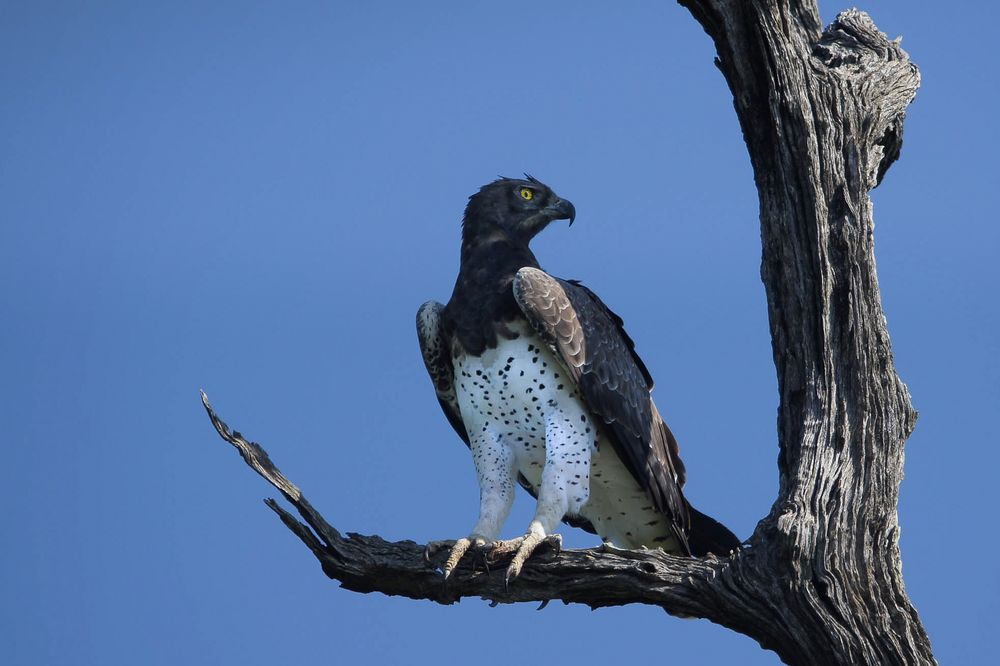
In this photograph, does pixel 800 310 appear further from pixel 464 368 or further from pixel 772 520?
pixel 464 368

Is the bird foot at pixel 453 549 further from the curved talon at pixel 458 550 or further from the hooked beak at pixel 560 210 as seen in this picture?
the hooked beak at pixel 560 210

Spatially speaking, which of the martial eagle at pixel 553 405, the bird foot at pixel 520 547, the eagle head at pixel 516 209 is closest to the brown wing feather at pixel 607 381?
the martial eagle at pixel 553 405

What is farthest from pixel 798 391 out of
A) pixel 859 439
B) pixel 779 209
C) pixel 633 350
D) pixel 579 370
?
pixel 633 350

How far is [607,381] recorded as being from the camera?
9.15 meters

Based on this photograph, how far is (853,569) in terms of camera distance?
6.79m

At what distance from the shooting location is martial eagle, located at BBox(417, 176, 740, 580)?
9008 millimetres

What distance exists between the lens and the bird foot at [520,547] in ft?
25.7

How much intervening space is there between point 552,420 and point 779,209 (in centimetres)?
250

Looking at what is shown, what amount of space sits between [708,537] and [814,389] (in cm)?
240

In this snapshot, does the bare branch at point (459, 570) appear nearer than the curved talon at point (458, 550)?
Yes

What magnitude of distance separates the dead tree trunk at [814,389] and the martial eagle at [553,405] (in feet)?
5.33

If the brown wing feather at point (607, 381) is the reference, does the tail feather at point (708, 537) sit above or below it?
below

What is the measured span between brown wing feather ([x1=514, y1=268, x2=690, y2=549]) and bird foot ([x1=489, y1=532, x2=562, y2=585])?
1254 millimetres

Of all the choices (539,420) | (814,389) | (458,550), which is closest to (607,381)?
(539,420)
